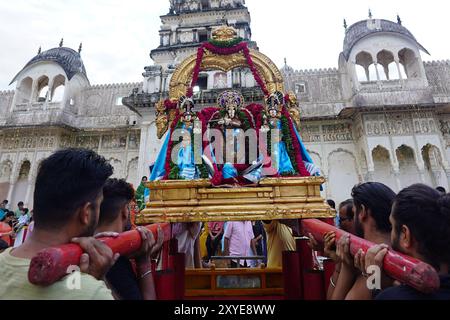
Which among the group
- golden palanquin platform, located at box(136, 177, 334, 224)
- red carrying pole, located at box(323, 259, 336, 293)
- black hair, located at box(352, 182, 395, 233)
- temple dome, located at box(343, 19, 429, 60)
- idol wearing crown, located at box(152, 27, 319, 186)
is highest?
temple dome, located at box(343, 19, 429, 60)

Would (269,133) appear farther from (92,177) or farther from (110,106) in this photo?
(110,106)

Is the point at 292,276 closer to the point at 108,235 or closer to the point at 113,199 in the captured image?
the point at 113,199

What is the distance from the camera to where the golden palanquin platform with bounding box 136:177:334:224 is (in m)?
2.90

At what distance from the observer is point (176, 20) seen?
62.2 ft

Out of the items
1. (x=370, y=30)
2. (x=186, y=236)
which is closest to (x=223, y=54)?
(x=186, y=236)

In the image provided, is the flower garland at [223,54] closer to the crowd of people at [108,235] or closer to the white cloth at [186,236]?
the white cloth at [186,236]

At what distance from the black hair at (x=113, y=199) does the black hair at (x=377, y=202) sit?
1.80 meters

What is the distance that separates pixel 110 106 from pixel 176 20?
7328 millimetres

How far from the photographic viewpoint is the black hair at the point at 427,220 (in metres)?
1.30

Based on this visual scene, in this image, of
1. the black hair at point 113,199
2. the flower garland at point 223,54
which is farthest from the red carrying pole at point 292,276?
the flower garland at point 223,54

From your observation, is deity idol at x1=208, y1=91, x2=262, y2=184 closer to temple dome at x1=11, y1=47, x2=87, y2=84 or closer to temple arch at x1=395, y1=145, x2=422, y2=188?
temple arch at x1=395, y1=145, x2=422, y2=188

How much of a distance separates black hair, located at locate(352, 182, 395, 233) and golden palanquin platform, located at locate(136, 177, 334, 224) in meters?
0.76

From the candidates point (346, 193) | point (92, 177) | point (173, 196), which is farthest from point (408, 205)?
point (346, 193)

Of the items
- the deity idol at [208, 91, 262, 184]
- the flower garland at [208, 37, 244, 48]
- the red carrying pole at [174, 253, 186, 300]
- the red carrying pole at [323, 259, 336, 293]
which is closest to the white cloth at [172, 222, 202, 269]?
the red carrying pole at [174, 253, 186, 300]
